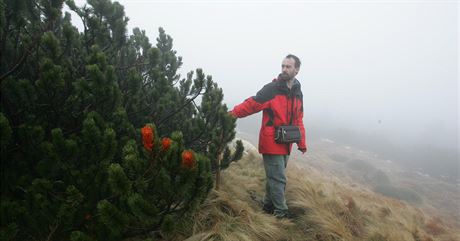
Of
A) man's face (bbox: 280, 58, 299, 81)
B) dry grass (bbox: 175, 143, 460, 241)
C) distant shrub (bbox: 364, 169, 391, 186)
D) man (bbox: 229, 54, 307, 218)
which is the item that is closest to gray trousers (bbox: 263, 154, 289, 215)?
man (bbox: 229, 54, 307, 218)

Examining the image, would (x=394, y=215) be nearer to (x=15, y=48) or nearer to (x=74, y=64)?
(x=74, y=64)

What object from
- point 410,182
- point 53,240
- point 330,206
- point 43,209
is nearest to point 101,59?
point 43,209

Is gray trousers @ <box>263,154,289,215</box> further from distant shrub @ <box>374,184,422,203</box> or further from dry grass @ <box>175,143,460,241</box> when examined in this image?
distant shrub @ <box>374,184,422,203</box>

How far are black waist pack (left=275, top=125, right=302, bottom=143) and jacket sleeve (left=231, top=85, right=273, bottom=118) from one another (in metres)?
0.43

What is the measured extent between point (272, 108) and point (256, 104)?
265 mm

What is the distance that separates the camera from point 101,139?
7.35 feet

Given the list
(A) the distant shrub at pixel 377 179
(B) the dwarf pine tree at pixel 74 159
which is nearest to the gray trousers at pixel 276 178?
(B) the dwarf pine tree at pixel 74 159

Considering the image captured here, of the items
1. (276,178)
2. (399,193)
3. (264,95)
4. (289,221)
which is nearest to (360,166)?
(399,193)

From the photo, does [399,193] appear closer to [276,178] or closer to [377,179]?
[377,179]

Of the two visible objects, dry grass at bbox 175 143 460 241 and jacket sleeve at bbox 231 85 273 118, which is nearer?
dry grass at bbox 175 143 460 241

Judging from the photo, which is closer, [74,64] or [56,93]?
[56,93]

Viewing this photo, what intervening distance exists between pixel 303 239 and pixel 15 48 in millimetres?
4398

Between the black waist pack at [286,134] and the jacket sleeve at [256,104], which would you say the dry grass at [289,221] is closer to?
the black waist pack at [286,134]

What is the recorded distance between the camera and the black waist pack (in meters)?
4.19
